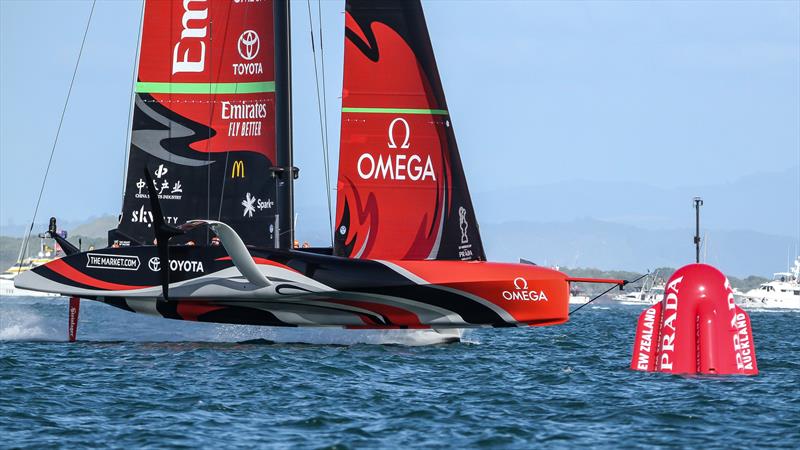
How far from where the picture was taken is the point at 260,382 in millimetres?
16203

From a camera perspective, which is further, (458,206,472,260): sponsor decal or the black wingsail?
the black wingsail

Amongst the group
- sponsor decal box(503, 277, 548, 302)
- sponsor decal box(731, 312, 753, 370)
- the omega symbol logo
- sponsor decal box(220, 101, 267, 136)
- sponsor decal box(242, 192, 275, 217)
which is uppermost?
sponsor decal box(220, 101, 267, 136)

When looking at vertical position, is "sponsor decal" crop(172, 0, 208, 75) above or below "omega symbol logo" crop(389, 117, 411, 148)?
above

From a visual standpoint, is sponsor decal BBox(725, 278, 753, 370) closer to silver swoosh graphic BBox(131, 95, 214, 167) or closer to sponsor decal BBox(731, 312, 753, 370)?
sponsor decal BBox(731, 312, 753, 370)

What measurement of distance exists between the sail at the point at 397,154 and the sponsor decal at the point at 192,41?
361cm

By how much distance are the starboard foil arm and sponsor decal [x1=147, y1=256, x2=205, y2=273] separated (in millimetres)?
739

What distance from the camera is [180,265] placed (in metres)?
21.3

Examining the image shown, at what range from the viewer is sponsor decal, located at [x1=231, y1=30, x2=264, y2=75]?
23.1 m

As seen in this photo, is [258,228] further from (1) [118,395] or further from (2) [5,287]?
(2) [5,287]

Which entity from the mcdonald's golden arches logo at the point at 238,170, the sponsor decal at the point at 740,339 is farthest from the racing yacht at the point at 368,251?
the sponsor decal at the point at 740,339

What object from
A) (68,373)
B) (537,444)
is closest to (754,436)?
(537,444)

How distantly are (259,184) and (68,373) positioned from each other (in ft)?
20.8

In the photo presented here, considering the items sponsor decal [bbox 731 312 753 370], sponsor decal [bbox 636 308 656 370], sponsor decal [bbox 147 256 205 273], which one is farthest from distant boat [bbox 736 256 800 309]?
sponsor decal [bbox 731 312 753 370]

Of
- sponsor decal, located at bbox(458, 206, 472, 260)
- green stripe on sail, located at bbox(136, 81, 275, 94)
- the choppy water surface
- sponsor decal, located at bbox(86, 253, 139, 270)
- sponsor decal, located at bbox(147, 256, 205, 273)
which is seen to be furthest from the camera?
green stripe on sail, located at bbox(136, 81, 275, 94)
